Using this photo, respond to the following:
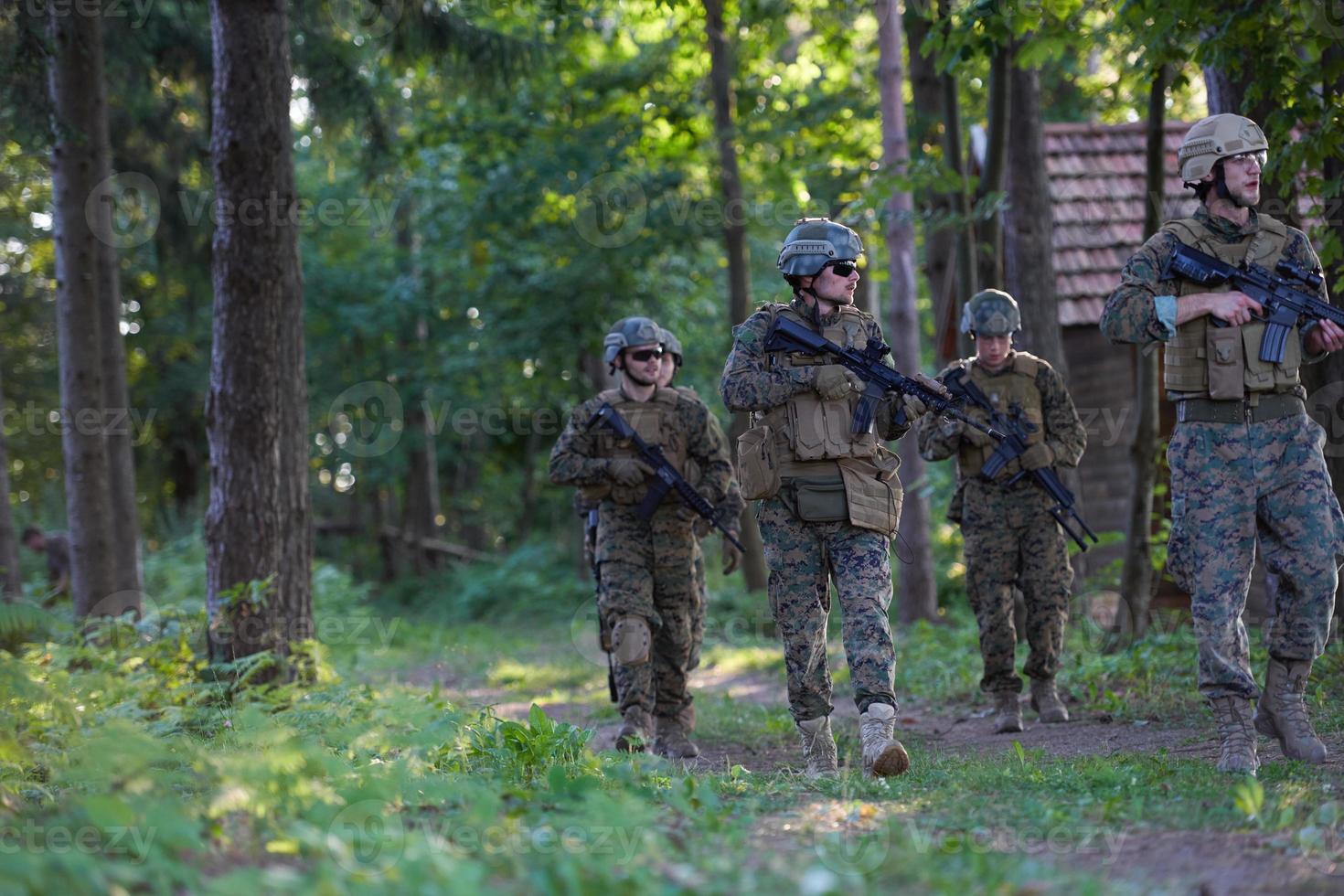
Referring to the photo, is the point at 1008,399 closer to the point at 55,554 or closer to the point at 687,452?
the point at 687,452

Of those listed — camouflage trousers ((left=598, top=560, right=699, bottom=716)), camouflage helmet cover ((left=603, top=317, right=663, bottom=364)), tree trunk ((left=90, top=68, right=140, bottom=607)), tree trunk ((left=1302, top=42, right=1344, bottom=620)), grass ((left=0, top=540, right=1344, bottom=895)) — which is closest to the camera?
grass ((left=0, top=540, right=1344, bottom=895))

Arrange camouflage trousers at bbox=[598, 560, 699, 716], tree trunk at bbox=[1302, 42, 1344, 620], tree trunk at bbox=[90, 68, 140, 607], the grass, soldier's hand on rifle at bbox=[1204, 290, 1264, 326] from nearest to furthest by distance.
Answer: the grass → soldier's hand on rifle at bbox=[1204, 290, 1264, 326] → tree trunk at bbox=[1302, 42, 1344, 620] → camouflage trousers at bbox=[598, 560, 699, 716] → tree trunk at bbox=[90, 68, 140, 607]

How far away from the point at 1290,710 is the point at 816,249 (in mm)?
2957

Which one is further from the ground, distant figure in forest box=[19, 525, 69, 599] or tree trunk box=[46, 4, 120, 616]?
tree trunk box=[46, 4, 120, 616]

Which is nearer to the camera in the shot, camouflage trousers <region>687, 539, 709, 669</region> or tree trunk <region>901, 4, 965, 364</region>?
camouflage trousers <region>687, 539, 709, 669</region>

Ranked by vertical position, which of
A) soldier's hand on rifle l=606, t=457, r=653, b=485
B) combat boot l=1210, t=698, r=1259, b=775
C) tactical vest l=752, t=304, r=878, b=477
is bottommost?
combat boot l=1210, t=698, r=1259, b=775

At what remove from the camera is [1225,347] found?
561cm

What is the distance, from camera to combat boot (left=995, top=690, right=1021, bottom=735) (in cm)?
808

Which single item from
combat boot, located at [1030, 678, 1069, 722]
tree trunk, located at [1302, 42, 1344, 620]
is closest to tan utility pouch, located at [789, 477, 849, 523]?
combat boot, located at [1030, 678, 1069, 722]

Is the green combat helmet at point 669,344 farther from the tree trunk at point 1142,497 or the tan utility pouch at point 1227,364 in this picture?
the tree trunk at point 1142,497

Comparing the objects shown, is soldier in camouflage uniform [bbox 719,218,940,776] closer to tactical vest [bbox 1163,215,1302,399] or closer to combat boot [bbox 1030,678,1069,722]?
tactical vest [bbox 1163,215,1302,399]

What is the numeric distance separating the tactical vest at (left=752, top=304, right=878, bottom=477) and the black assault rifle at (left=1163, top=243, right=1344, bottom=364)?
152 cm

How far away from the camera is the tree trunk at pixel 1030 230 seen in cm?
1118

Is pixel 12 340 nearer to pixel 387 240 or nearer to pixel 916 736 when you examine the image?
pixel 387 240
